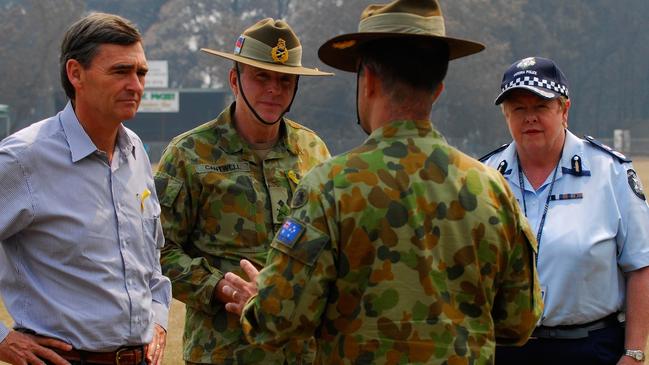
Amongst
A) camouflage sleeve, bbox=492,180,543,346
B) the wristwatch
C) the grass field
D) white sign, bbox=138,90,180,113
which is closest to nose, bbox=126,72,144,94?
camouflage sleeve, bbox=492,180,543,346

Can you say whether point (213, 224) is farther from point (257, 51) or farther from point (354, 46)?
point (354, 46)

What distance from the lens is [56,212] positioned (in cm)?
388

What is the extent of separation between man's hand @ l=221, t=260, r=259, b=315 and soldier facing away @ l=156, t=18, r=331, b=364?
9 centimetres

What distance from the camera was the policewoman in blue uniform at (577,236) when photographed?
4.68 m

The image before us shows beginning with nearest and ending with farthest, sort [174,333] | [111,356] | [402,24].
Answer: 1. [402,24]
2. [111,356]
3. [174,333]

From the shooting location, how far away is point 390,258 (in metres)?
3.31

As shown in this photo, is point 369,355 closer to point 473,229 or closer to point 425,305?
point 425,305

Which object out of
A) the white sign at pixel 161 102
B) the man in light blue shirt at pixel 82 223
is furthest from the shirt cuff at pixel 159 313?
the white sign at pixel 161 102

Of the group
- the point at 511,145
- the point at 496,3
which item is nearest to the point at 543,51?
the point at 496,3

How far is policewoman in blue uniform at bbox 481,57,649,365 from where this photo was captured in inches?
184

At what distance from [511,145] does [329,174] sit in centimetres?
203

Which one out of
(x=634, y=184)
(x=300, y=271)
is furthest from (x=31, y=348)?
(x=634, y=184)

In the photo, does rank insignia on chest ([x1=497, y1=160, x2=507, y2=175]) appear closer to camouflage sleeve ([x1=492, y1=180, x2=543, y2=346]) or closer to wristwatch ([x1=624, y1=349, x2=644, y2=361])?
wristwatch ([x1=624, y1=349, x2=644, y2=361])

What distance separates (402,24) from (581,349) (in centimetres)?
195
